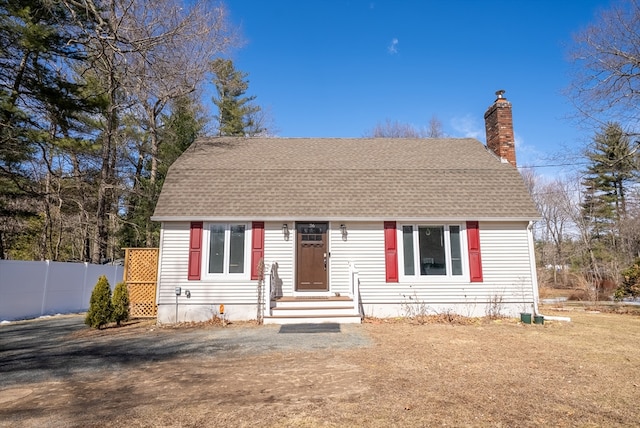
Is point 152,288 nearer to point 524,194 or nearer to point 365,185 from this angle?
point 365,185

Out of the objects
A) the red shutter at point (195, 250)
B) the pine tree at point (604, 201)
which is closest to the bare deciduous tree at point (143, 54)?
the red shutter at point (195, 250)

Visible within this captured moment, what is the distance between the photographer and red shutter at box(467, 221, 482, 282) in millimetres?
9992

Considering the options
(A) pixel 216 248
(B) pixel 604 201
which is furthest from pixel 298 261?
(B) pixel 604 201

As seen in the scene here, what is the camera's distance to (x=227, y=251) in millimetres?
10109

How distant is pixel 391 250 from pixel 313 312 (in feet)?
9.32

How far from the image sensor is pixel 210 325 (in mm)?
9422

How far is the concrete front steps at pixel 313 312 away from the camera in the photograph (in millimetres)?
9289

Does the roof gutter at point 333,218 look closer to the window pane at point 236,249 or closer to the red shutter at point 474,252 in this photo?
the red shutter at point 474,252

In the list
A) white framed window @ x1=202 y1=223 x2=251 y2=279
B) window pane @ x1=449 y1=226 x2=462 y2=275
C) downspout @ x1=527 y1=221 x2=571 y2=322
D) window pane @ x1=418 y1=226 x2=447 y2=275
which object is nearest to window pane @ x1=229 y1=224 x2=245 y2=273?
white framed window @ x1=202 y1=223 x2=251 y2=279

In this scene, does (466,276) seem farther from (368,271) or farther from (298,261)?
(298,261)

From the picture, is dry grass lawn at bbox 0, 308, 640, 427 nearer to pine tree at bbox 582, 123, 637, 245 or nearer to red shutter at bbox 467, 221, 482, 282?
red shutter at bbox 467, 221, 482, 282

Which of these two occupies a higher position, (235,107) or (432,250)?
(235,107)

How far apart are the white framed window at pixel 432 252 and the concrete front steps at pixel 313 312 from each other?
1.93 meters

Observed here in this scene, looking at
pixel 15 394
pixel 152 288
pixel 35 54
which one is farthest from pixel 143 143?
pixel 15 394
